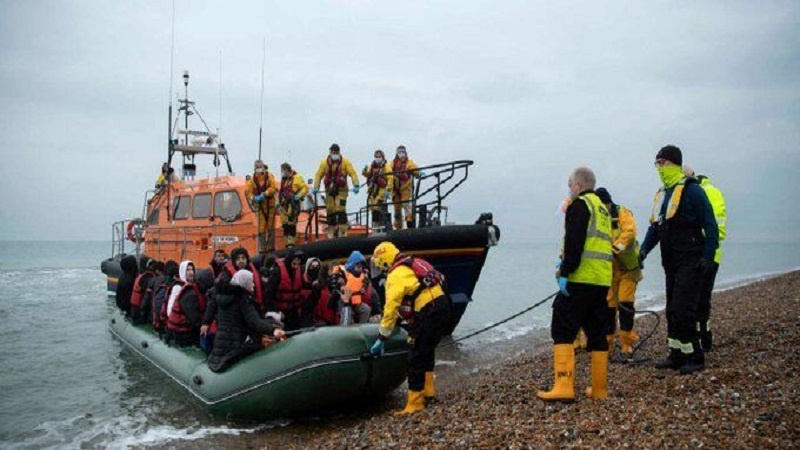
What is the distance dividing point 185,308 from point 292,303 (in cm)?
127

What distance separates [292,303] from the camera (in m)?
6.59

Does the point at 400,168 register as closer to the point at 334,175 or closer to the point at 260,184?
the point at 334,175

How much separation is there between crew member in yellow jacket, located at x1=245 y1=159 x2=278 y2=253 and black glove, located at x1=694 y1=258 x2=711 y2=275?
6582 millimetres

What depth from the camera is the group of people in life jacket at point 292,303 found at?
4.83 m

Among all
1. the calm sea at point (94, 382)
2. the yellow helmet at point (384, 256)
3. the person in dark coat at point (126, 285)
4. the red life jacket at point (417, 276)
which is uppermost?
the yellow helmet at point (384, 256)

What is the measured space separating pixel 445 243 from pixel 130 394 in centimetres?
454

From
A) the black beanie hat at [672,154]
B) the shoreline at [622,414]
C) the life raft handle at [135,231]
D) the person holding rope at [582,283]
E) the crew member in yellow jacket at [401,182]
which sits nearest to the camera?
the shoreline at [622,414]

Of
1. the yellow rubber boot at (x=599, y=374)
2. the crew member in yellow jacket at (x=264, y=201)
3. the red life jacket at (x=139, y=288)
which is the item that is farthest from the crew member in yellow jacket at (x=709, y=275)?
the red life jacket at (x=139, y=288)

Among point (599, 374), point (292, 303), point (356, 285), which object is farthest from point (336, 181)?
point (599, 374)

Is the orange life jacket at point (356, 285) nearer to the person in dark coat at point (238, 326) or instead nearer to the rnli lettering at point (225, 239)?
the person in dark coat at point (238, 326)

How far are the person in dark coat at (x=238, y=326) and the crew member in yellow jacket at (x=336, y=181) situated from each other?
3.40 m

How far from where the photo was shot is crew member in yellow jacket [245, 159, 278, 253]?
9.55 metres

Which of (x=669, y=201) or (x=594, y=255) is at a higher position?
(x=669, y=201)

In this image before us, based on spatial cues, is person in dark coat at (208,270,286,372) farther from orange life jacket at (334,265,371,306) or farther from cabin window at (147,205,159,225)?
cabin window at (147,205,159,225)
